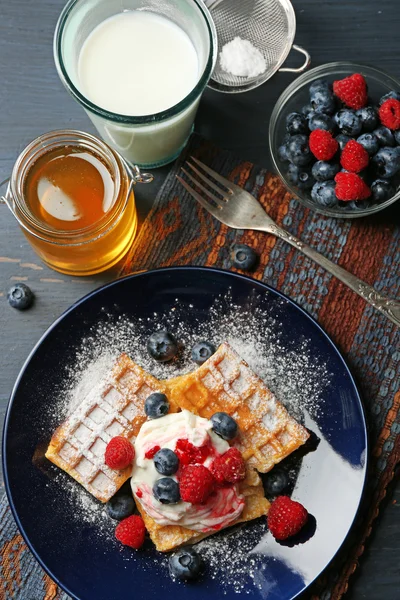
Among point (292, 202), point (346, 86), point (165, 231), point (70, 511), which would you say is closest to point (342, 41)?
point (346, 86)

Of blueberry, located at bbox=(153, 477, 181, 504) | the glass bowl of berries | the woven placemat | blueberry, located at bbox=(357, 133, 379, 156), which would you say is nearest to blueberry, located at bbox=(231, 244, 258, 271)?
the woven placemat

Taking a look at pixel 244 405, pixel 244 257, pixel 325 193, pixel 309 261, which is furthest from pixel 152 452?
pixel 325 193

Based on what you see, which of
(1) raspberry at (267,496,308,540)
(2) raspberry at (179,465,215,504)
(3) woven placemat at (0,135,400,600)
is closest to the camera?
(2) raspberry at (179,465,215,504)

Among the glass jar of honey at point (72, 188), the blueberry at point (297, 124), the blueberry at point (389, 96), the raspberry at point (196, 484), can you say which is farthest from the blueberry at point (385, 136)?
the raspberry at point (196, 484)

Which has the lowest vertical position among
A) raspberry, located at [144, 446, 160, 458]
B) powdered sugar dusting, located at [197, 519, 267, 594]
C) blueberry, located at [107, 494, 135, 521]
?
powdered sugar dusting, located at [197, 519, 267, 594]

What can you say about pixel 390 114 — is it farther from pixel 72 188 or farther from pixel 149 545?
pixel 149 545

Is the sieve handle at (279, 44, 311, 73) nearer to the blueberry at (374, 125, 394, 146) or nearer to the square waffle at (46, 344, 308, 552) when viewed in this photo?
the blueberry at (374, 125, 394, 146)

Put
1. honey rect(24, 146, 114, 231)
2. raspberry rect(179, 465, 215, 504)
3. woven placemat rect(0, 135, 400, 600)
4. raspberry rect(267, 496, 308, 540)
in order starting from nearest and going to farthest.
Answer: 1. raspberry rect(179, 465, 215, 504)
2. raspberry rect(267, 496, 308, 540)
3. honey rect(24, 146, 114, 231)
4. woven placemat rect(0, 135, 400, 600)

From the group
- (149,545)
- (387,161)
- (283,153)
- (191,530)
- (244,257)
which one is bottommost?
(149,545)
